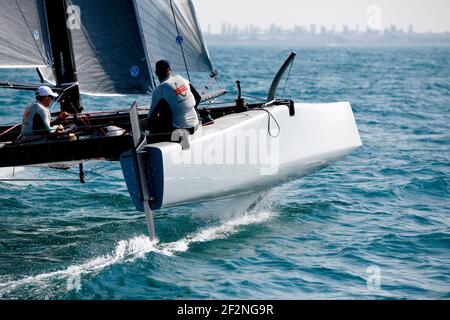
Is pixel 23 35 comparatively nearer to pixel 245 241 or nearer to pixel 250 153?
pixel 250 153

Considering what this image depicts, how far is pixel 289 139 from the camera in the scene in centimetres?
720

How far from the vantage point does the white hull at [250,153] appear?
19.4ft

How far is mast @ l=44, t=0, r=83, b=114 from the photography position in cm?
747

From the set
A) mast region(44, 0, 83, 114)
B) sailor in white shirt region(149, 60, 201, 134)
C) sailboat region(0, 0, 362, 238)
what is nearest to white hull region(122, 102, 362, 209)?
sailboat region(0, 0, 362, 238)

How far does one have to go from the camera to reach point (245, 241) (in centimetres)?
662

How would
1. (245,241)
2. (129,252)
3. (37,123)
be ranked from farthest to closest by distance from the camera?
(245,241)
(37,123)
(129,252)

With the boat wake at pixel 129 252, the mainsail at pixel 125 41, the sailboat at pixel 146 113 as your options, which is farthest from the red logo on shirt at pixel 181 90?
the mainsail at pixel 125 41

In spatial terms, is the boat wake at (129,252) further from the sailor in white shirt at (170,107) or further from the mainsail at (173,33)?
the mainsail at (173,33)

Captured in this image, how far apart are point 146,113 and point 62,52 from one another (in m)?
0.99

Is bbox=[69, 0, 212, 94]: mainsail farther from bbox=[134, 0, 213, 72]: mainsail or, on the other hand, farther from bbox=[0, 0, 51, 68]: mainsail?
bbox=[0, 0, 51, 68]: mainsail

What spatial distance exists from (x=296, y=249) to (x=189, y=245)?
0.87m

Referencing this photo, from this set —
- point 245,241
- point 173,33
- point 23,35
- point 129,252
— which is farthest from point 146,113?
point 129,252

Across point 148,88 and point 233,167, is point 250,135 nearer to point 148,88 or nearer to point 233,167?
point 233,167

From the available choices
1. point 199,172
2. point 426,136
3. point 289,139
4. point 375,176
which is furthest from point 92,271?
point 426,136
